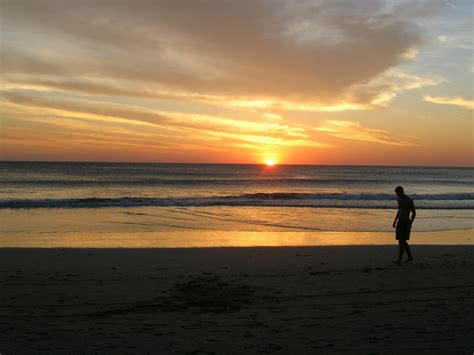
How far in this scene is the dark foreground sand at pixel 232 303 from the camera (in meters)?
4.93

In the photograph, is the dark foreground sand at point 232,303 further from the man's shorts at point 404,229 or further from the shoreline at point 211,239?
the shoreline at point 211,239

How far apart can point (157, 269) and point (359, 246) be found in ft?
21.6

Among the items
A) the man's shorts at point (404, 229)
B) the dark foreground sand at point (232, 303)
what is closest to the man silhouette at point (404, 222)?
the man's shorts at point (404, 229)

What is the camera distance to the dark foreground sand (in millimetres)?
4926

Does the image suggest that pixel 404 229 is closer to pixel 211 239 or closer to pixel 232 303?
pixel 232 303

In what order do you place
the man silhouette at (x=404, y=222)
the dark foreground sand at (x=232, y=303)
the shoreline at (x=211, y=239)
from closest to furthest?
the dark foreground sand at (x=232, y=303), the man silhouette at (x=404, y=222), the shoreline at (x=211, y=239)

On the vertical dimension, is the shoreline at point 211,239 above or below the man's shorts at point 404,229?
below

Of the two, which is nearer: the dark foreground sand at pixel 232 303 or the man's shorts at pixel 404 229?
the dark foreground sand at pixel 232 303

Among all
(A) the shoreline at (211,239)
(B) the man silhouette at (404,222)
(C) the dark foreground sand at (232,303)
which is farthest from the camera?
(A) the shoreline at (211,239)

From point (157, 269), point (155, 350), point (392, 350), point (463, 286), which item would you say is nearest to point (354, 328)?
point (392, 350)

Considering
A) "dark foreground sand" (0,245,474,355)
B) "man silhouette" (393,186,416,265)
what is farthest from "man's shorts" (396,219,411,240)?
"dark foreground sand" (0,245,474,355)

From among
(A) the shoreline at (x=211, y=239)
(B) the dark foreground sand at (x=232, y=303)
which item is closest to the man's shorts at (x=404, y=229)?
(B) the dark foreground sand at (x=232, y=303)

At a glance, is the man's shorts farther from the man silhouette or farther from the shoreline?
the shoreline

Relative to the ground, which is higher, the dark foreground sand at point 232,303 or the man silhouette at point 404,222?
the man silhouette at point 404,222
